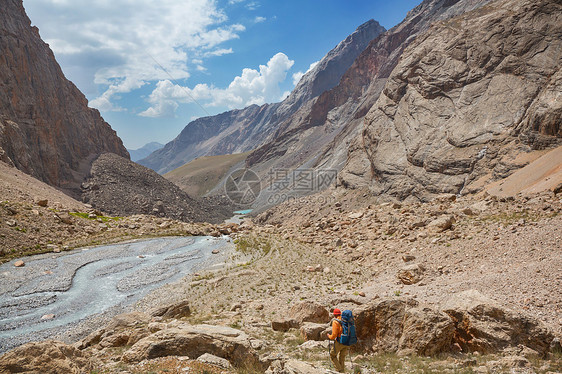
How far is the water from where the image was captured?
16388 mm

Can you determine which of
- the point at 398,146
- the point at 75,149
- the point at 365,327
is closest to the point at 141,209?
the point at 75,149

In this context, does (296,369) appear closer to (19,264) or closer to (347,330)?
(347,330)

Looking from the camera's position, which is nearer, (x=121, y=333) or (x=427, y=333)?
(x=427, y=333)

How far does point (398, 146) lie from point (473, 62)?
16154 mm

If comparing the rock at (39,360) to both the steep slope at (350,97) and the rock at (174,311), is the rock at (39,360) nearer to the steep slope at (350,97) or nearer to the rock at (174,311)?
the rock at (174,311)

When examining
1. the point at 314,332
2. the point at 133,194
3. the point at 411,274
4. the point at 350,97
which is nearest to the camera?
the point at 314,332

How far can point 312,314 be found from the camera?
12.4m

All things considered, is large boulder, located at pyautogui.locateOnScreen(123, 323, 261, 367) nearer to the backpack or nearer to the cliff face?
the backpack

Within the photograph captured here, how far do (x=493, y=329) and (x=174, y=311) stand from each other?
13420 millimetres

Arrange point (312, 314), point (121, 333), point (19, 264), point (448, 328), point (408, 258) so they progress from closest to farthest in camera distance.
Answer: point (448, 328)
point (121, 333)
point (312, 314)
point (408, 258)
point (19, 264)

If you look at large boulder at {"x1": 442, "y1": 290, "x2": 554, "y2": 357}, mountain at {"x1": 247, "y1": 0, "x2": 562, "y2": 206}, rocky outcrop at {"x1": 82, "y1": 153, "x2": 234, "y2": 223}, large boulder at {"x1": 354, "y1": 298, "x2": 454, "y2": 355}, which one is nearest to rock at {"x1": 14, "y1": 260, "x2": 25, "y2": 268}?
large boulder at {"x1": 354, "y1": 298, "x2": 454, "y2": 355}

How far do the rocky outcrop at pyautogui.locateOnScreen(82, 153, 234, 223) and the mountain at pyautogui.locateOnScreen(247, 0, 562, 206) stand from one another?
39.4 m

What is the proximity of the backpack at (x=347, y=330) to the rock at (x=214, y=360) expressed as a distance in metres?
3.06

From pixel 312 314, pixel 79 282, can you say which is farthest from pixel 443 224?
pixel 79 282
